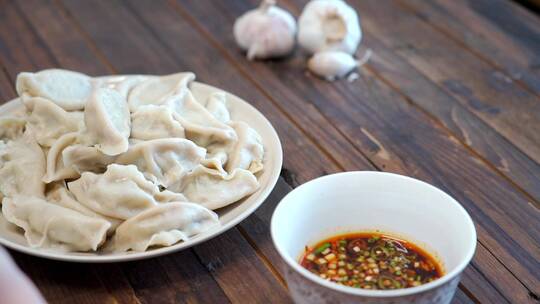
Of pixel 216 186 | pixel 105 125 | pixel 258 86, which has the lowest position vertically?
pixel 258 86

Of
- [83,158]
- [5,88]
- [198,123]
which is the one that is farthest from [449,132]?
[5,88]

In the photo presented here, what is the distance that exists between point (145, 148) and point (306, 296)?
0.43 m

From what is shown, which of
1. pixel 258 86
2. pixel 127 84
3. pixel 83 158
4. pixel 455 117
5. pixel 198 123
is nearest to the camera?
pixel 83 158

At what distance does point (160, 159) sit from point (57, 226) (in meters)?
0.21

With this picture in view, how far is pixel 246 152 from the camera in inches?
54.0

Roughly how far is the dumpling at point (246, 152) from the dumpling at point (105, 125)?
200 millimetres

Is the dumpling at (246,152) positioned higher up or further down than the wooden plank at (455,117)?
higher up

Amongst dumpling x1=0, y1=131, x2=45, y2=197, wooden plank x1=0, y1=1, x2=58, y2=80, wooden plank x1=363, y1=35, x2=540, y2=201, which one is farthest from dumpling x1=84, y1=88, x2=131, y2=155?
wooden plank x1=363, y1=35, x2=540, y2=201

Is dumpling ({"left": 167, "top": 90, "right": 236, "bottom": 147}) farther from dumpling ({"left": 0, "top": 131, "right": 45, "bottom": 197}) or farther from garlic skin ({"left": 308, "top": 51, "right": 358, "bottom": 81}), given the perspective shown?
garlic skin ({"left": 308, "top": 51, "right": 358, "bottom": 81})

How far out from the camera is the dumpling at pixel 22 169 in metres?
1.28

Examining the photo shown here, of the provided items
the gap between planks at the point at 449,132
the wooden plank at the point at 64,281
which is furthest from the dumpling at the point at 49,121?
the gap between planks at the point at 449,132

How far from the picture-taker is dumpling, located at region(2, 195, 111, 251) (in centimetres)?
117

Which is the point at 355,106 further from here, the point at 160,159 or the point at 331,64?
the point at 160,159

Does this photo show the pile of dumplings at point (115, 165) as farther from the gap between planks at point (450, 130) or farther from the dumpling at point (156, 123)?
the gap between planks at point (450, 130)
